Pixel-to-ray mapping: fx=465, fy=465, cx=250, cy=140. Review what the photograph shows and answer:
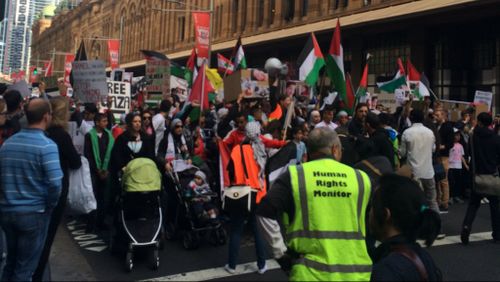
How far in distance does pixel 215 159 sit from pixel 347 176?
570 cm

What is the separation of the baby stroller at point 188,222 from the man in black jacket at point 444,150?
5.27 m

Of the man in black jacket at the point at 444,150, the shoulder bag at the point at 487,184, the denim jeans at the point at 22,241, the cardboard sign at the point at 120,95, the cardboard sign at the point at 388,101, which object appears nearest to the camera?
the denim jeans at the point at 22,241

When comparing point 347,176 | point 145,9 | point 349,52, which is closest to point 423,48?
point 349,52

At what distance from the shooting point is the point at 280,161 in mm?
6301

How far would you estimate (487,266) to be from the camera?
618 centimetres

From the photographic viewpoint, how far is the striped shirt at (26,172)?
3977mm

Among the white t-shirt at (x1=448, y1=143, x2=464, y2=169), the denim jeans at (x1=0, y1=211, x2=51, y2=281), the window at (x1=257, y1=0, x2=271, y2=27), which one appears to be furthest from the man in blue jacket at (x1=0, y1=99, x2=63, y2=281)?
the window at (x1=257, y1=0, x2=271, y2=27)

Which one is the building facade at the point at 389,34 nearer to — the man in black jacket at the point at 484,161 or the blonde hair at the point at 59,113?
the man in black jacket at the point at 484,161

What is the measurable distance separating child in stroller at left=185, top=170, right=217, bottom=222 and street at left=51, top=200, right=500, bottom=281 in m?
0.50

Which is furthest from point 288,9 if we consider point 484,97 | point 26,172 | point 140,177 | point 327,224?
point 327,224

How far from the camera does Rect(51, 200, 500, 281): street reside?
5551 mm

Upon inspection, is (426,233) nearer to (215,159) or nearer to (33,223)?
(33,223)

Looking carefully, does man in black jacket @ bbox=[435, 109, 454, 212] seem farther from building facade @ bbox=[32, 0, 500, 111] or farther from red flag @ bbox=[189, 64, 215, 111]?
building facade @ bbox=[32, 0, 500, 111]

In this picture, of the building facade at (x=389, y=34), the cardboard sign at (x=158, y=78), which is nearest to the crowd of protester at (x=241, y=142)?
the cardboard sign at (x=158, y=78)
